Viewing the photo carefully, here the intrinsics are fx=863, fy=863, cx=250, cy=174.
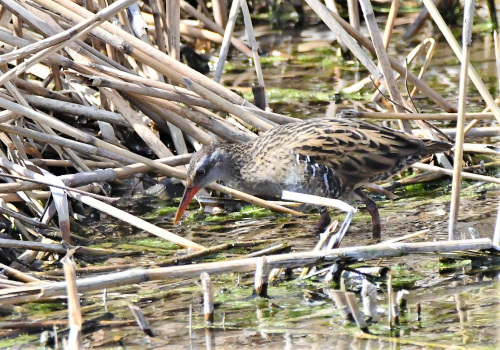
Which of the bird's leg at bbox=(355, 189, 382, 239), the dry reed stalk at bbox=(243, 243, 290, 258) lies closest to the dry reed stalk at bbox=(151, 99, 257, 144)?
the bird's leg at bbox=(355, 189, 382, 239)

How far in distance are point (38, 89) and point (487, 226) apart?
2.84m

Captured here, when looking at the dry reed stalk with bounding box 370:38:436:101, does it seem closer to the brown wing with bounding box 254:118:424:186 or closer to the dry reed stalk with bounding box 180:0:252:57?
the brown wing with bounding box 254:118:424:186

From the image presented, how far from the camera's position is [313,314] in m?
3.45

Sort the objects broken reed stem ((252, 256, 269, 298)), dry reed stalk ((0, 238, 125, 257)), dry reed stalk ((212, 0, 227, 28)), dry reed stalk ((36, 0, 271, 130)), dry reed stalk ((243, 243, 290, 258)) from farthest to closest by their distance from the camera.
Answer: dry reed stalk ((212, 0, 227, 28))
dry reed stalk ((36, 0, 271, 130))
dry reed stalk ((0, 238, 125, 257))
dry reed stalk ((243, 243, 290, 258))
broken reed stem ((252, 256, 269, 298))

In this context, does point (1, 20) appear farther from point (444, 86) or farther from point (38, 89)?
point (444, 86)

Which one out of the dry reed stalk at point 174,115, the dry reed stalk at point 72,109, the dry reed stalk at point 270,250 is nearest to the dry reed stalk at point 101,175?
the dry reed stalk at point 174,115

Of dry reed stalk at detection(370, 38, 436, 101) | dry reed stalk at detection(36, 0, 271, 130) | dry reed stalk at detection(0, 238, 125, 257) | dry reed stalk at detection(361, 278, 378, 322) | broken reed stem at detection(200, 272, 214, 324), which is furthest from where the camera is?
dry reed stalk at detection(370, 38, 436, 101)

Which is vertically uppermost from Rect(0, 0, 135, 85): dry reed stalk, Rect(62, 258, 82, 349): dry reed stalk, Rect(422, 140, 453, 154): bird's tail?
Rect(0, 0, 135, 85): dry reed stalk

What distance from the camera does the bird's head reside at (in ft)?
15.8

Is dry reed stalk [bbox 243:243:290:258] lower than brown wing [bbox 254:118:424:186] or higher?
lower

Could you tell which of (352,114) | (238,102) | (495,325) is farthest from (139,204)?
(495,325)

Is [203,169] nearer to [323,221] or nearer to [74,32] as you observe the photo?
[323,221]

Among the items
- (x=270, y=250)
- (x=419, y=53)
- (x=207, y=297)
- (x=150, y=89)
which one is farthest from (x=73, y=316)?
(x=419, y=53)

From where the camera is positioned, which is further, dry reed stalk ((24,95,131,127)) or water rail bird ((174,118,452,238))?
dry reed stalk ((24,95,131,127))
